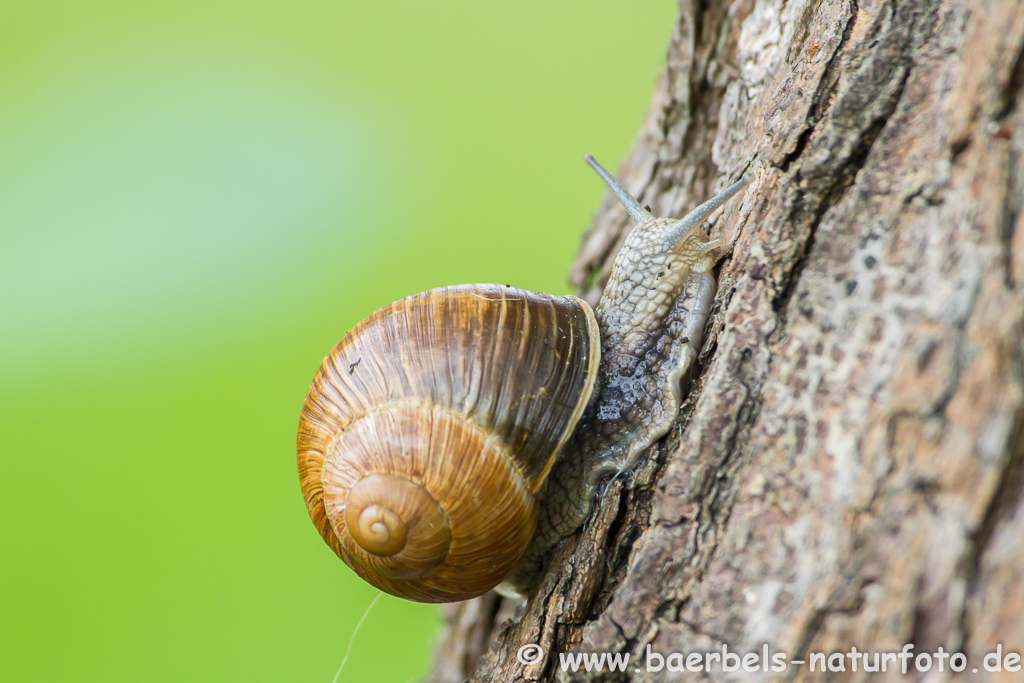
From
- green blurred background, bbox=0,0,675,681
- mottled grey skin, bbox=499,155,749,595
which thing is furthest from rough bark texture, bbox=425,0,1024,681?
green blurred background, bbox=0,0,675,681

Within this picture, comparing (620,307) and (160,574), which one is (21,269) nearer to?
(160,574)

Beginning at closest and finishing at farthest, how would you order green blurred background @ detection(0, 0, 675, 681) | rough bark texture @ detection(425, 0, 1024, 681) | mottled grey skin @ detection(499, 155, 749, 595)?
rough bark texture @ detection(425, 0, 1024, 681), mottled grey skin @ detection(499, 155, 749, 595), green blurred background @ detection(0, 0, 675, 681)

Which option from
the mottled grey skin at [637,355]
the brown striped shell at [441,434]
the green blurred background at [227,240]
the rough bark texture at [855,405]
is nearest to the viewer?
the rough bark texture at [855,405]

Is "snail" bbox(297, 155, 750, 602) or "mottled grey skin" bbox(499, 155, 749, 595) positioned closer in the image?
"snail" bbox(297, 155, 750, 602)

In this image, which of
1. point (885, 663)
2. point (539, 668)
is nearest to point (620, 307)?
point (539, 668)

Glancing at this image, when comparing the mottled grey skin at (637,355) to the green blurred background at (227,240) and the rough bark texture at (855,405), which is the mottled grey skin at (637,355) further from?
the green blurred background at (227,240)

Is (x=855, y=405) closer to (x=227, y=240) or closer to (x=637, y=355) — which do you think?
(x=637, y=355)

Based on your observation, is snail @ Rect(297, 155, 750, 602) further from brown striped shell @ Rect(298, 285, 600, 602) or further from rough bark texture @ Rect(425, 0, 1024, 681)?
rough bark texture @ Rect(425, 0, 1024, 681)

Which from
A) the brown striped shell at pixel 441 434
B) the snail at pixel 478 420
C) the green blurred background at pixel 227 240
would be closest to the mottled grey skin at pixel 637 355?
the snail at pixel 478 420
